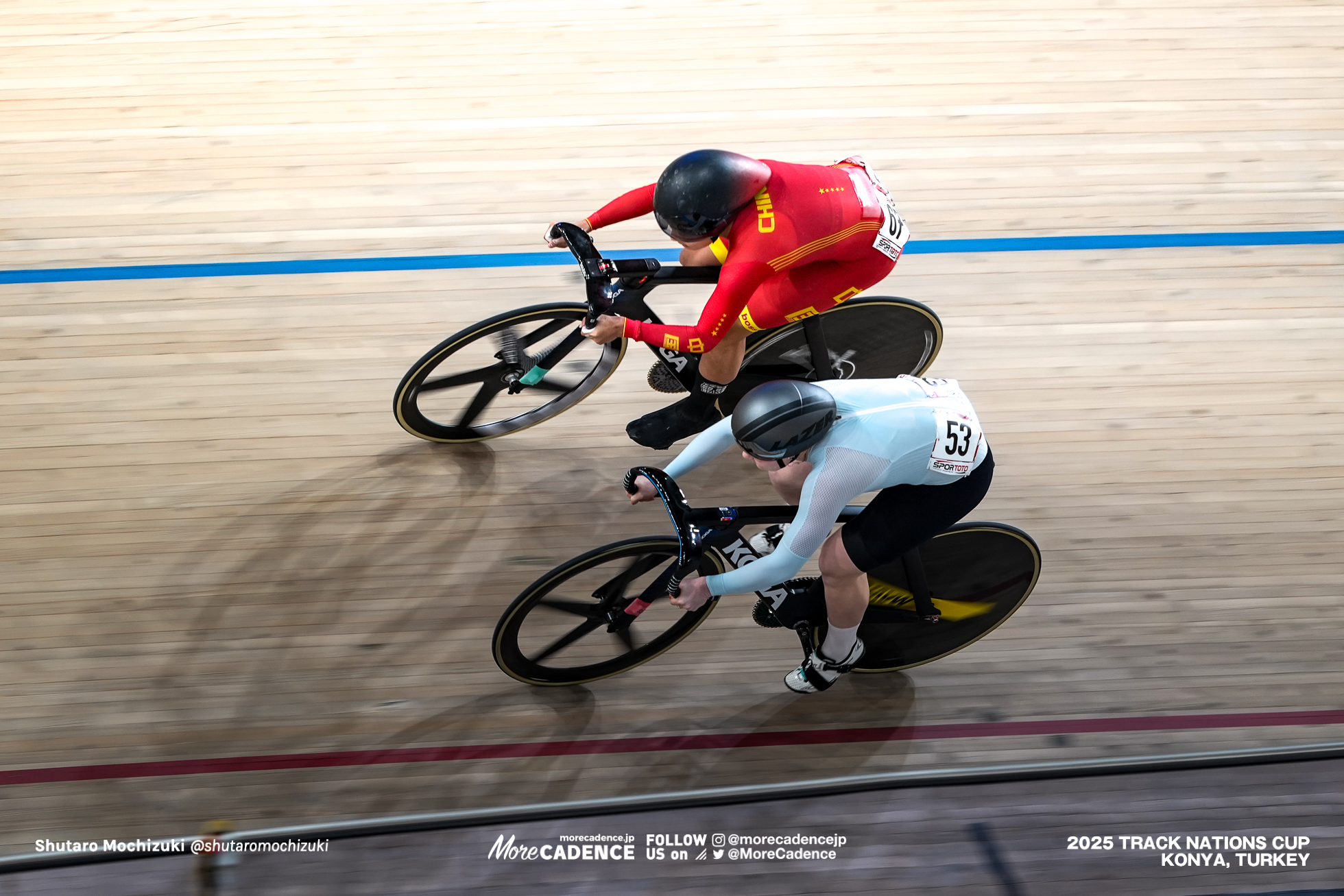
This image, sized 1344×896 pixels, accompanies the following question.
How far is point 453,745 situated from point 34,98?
385cm

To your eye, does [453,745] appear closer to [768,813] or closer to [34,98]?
[768,813]

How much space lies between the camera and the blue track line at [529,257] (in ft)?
12.5

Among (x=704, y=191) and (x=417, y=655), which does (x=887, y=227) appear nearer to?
(x=704, y=191)

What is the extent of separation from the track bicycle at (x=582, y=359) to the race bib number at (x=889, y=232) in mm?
366

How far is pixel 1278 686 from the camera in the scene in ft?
10.2

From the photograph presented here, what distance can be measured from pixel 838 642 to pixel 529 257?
2218 millimetres

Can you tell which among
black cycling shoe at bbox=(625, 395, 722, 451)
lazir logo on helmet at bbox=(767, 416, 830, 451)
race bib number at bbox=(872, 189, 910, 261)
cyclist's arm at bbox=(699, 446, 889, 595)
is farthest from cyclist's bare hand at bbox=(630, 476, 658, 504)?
race bib number at bbox=(872, 189, 910, 261)

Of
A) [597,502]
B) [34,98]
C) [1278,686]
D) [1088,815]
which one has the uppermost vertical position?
[34,98]

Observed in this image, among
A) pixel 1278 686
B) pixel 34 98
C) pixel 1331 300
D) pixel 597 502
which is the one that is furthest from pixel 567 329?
pixel 1331 300

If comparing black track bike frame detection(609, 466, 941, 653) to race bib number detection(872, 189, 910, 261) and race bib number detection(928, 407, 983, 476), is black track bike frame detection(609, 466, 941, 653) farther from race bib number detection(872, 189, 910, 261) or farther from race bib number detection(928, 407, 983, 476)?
race bib number detection(872, 189, 910, 261)

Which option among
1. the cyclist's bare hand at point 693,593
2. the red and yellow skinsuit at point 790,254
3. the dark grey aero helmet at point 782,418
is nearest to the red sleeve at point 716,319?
the red and yellow skinsuit at point 790,254

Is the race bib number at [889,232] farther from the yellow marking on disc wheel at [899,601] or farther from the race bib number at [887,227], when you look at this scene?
the yellow marking on disc wheel at [899,601]

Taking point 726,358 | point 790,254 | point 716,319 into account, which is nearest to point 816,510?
point 716,319

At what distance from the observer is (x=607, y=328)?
271 centimetres
